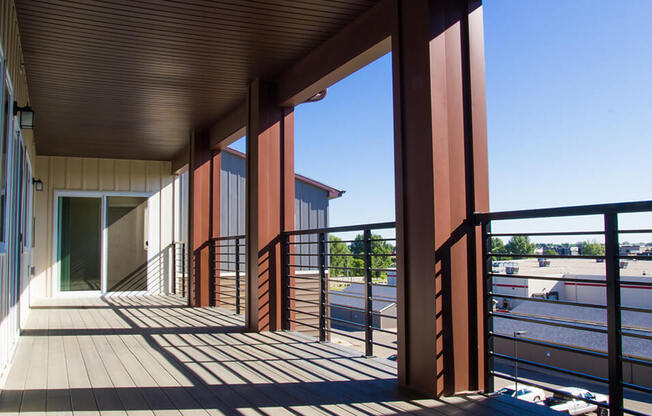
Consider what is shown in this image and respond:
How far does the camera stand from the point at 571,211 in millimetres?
2260

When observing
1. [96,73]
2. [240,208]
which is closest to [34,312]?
[96,73]

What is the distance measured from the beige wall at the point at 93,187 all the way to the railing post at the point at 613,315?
8.67 metres

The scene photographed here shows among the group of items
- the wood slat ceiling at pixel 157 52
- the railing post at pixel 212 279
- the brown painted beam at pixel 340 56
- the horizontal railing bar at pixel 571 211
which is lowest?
the railing post at pixel 212 279

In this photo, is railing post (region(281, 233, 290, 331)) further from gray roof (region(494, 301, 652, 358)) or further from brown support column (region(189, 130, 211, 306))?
brown support column (region(189, 130, 211, 306))

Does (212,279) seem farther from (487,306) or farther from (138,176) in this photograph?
(487,306)

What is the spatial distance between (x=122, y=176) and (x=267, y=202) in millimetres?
5333

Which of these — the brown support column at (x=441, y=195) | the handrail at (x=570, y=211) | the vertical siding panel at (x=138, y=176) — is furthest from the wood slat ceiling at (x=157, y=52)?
the vertical siding panel at (x=138, y=176)

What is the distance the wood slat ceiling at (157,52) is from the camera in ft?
11.8

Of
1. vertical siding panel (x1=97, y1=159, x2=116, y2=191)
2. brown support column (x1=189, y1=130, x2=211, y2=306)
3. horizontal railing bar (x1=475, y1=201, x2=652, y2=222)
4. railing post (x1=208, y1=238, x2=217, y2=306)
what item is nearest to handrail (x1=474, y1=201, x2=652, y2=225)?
horizontal railing bar (x1=475, y1=201, x2=652, y2=222)

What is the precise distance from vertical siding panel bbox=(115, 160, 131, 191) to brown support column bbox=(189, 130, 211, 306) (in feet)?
7.95

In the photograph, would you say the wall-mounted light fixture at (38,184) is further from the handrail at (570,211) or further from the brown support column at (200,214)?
the handrail at (570,211)

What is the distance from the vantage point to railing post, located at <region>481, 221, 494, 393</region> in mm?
2783

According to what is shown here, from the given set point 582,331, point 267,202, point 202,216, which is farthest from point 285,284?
point 582,331

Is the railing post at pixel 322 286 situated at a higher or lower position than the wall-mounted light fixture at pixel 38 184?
lower
